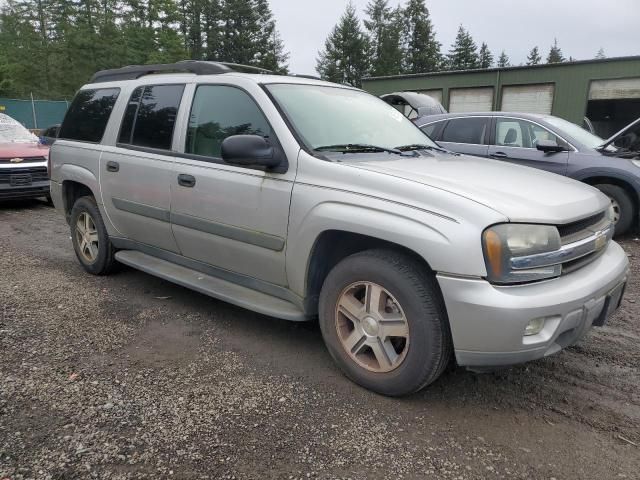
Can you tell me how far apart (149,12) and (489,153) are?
48832 mm

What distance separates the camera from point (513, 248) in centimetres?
238

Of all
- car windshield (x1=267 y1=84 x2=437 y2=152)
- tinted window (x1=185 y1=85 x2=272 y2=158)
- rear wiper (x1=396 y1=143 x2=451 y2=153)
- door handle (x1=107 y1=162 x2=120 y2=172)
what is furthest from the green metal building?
door handle (x1=107 y1=162 x2=120 y2=172)

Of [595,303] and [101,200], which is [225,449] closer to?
[595,303]

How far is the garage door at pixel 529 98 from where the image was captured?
65.2 ft

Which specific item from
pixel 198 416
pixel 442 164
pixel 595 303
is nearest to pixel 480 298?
pixel 595 303

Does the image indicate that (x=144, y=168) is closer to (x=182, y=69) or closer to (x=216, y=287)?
(x=182, y=69)

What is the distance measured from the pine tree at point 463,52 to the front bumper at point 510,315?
7730 centimetres

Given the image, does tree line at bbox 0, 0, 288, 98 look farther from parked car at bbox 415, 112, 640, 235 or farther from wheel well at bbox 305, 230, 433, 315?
wheel well at bbox 305, 230, 433, 315

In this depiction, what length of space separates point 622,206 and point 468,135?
235 centimetres

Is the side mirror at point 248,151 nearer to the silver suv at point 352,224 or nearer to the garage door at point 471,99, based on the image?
the silver suv at point 352,224

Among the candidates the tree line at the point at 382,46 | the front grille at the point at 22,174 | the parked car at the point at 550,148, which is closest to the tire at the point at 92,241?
the front grille at the point at 22,174

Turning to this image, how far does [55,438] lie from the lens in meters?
2.43

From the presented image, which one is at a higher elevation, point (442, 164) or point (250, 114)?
point (250, 114)

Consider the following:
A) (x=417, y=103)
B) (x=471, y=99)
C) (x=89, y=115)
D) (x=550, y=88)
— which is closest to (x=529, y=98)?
(x=550, y=88)
